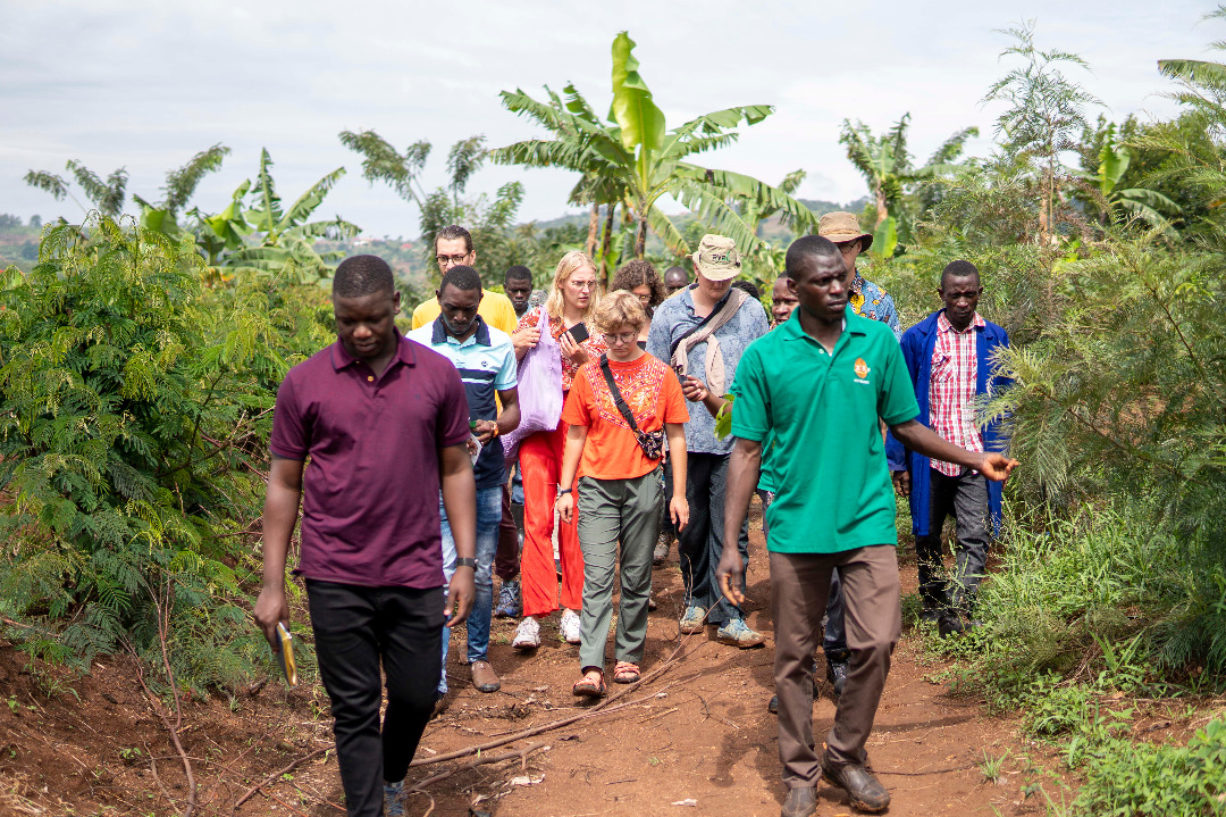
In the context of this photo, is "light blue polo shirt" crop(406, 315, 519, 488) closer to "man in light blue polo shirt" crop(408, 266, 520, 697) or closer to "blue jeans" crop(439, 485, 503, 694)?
"man in light blue polo shirt" crop(408, 266, 520, 697)

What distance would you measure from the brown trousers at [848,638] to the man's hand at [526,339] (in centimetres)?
270

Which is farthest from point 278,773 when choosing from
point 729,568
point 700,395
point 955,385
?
point 955,385

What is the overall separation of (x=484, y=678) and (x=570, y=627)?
1.00m

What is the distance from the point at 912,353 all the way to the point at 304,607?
453 cm

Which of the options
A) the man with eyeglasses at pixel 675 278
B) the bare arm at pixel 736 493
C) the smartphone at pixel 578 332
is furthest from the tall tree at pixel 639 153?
the bare arm at pixel 736 493

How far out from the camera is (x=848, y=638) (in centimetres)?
436

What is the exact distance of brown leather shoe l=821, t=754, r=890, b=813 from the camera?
4324 mm

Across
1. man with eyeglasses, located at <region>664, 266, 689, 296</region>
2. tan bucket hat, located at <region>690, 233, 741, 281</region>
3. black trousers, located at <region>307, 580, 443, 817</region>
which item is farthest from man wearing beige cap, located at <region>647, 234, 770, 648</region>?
man with eyeglasses, located at <region>664, 266, 689, 296</region>

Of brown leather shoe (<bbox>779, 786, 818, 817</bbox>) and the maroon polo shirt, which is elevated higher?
the maroon polo shirt

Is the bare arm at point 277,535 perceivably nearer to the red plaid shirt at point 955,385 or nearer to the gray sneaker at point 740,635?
the gray sneaker at point 740,635

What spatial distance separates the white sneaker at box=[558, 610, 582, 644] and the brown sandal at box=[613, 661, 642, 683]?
2.96 feet

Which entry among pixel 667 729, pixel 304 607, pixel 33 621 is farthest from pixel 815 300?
pixel 304 607

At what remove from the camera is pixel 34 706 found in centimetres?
480

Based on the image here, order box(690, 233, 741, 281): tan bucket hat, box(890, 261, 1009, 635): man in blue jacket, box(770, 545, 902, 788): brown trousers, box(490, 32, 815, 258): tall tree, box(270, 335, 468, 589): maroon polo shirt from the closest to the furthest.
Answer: box(270, 335, 468, 589): maroon polo shirt < box(770, 545, 902, 788): brown trousers < box(890, 261, 1009, 635): man in blue jacket < box(690, 233, 741, 281): tan bucket hat < box(490, 32, 815, 258): tall tree
